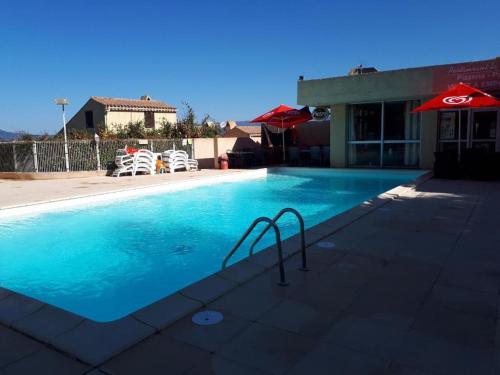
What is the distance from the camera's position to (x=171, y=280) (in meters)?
5.38

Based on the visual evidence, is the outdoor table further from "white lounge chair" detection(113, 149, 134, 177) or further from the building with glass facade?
"white lounge chair" detection(113, 149, 134, 177)

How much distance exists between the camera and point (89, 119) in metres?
33.4

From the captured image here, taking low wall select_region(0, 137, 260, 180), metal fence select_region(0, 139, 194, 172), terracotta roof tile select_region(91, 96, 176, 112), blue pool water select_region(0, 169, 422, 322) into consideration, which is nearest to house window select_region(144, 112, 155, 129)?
terracotta roof tile select_region(91, 96, 176, 112)

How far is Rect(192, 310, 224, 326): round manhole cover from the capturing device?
296 cm

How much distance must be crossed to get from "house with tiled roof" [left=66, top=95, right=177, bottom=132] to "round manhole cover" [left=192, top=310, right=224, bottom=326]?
99.0 feet

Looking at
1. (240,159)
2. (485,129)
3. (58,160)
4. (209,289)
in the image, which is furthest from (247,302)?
(240,159)

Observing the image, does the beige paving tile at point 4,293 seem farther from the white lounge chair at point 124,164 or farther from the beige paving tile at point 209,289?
the white lounge chair at point 124,164

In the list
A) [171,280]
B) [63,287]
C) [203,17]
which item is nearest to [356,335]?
[171,280]

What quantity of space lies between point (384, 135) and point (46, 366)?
15.0 meters

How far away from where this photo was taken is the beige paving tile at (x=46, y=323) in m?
2.79

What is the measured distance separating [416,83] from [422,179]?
428 centimetres

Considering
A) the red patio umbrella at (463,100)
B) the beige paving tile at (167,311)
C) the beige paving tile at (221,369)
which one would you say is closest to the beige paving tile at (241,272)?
the beige paving tile at (167,311)

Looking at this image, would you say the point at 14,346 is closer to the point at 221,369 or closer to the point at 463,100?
the point at 221,369

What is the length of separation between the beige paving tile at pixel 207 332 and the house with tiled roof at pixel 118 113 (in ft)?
99.4
